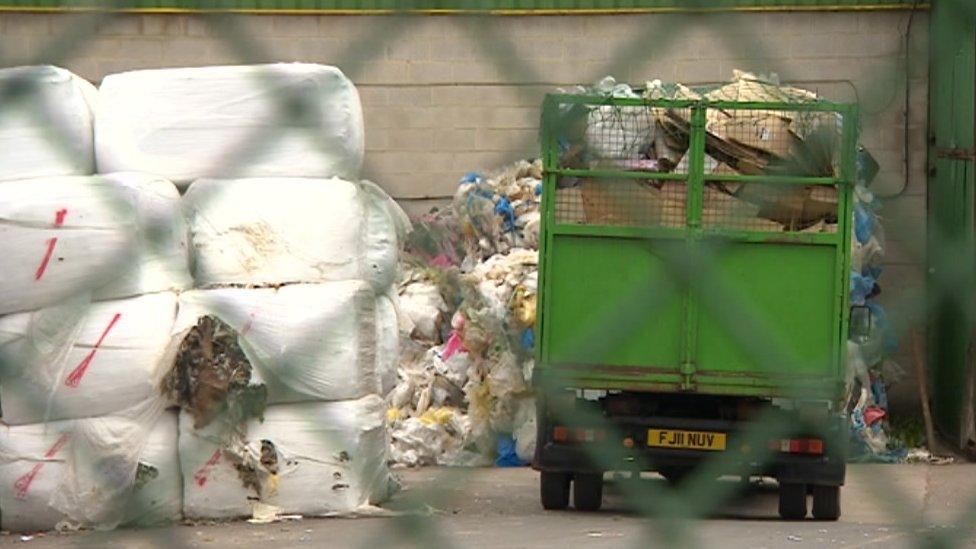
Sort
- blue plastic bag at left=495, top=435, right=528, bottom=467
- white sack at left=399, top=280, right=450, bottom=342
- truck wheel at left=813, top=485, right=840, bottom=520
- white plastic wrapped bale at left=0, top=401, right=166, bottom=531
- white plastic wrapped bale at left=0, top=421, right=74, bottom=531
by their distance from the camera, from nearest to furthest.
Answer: white plastic wrapped bale at left=0, top=401, right=166, bottom=531
white plastic wrapped bale at left=0, top=421, right=74, bottom=531
truck wheel at left=813, top=485, right=840, bottom=520
blue plastic bag at left=495, top=435, right=528, bottom=467
white sack at left=399, top=280, right=450, bottom=342

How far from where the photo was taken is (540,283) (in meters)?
7.07

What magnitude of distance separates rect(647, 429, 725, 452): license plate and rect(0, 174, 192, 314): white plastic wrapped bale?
228 cm

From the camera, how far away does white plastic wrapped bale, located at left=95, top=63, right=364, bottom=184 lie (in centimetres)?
155

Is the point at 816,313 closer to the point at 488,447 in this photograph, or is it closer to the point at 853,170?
the point at 488,447

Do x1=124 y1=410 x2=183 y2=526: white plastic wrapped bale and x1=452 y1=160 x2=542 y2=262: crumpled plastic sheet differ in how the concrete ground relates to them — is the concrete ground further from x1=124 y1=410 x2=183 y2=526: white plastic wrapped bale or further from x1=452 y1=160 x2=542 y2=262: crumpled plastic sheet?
x1=452 y1=160 x2=542 y2=262: crumpled plastic sheet

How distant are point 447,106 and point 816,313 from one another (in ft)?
12.4

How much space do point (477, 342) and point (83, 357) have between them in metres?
6.03

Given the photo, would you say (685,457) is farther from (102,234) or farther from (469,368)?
(469,368)

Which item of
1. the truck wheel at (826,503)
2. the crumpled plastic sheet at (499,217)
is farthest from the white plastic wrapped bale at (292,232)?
the crumpled plastic sheet at (499,217)

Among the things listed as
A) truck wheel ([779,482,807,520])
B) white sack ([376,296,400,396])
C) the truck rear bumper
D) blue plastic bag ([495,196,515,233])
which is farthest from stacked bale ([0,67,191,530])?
blue plastic bag ([495,196,515,233])

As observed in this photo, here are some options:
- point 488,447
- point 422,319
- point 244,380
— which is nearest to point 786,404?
point 244,380

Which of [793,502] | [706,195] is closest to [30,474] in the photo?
[793,502]

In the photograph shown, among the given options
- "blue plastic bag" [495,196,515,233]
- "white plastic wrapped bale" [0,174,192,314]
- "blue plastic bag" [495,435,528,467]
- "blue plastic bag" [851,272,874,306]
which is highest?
"blue plastic bag" [495,196,515,233]

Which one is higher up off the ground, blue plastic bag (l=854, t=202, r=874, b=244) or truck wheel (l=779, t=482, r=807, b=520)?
blue plastic bag (l=854, t=202, r=874, b=244)
